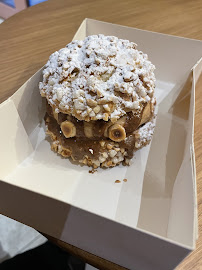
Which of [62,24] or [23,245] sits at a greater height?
[62,24]

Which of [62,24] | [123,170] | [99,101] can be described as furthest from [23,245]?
[62,24]

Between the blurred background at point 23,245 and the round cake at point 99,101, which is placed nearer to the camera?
the round cake at point 99,101

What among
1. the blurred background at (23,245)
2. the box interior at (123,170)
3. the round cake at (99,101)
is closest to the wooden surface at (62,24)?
the box interior at (123,170)

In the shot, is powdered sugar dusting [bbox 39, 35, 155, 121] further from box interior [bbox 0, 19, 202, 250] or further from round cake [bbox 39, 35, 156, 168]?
box interior [bbox 0, 19, 202, 250]

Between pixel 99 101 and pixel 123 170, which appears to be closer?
pixel 99 101

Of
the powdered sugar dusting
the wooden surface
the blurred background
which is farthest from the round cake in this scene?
the blurred background

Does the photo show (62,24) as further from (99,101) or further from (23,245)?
(23,245)

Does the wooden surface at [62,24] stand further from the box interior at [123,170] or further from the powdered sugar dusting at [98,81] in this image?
the powdered sugar dusting at [98,81]

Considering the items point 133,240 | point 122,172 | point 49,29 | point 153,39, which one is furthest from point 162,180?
point 49,29
